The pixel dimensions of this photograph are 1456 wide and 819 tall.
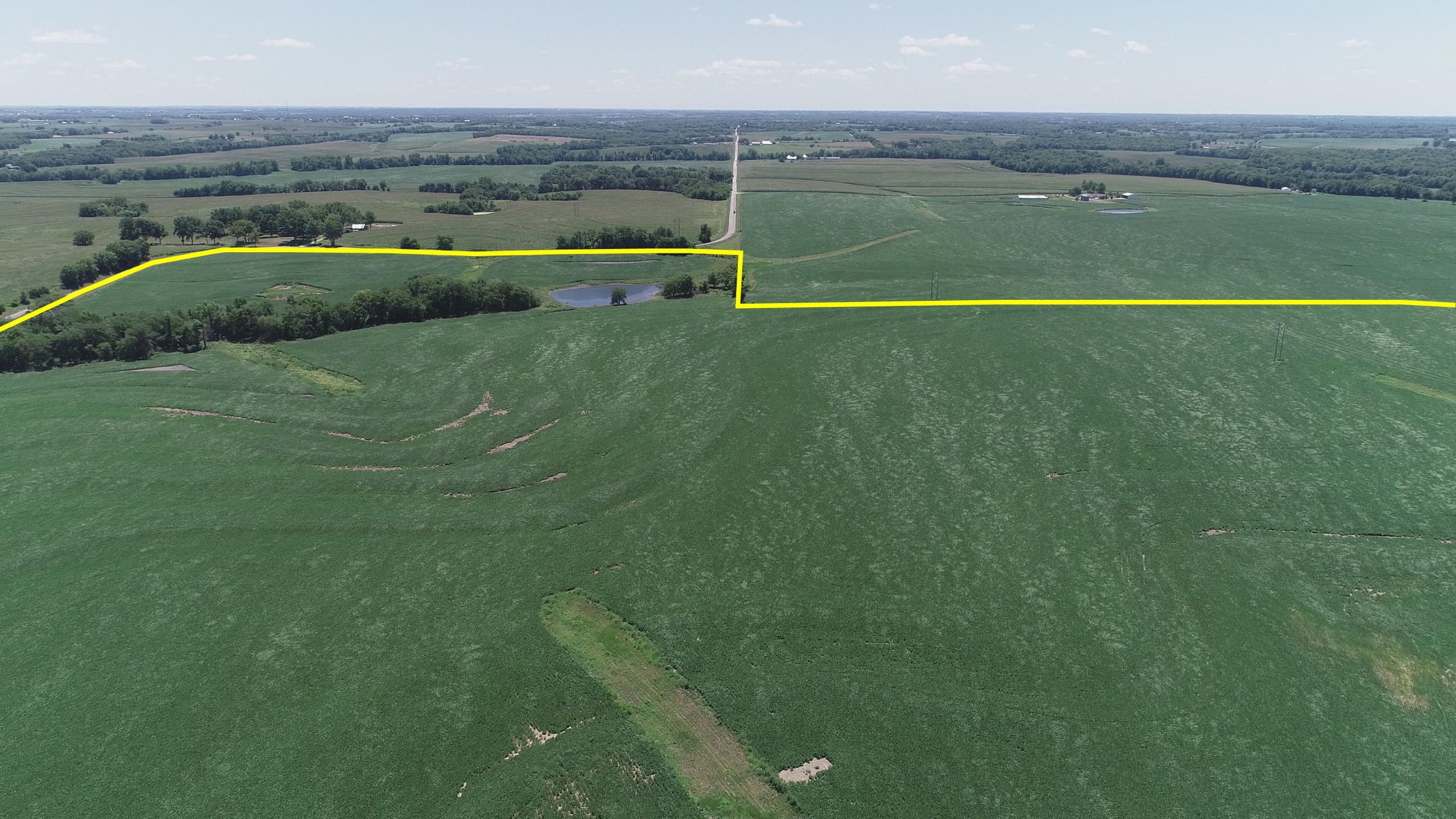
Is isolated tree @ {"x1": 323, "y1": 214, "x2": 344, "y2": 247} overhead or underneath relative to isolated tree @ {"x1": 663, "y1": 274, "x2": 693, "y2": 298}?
overhead

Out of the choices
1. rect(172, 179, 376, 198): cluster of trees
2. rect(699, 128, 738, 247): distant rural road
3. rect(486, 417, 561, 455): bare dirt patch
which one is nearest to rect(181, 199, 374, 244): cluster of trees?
rect(172, 179, 376, 198): cluster of trees

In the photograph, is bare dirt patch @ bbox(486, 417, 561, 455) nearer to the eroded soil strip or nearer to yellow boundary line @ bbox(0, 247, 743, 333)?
Result: the eroded soil strip

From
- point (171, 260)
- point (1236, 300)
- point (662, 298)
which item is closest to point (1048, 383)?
point (1236, 300)

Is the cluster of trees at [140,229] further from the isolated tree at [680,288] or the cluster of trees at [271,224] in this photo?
the isolated tree at [680,288]

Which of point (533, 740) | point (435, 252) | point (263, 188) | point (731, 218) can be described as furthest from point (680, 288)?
point (263, 188)

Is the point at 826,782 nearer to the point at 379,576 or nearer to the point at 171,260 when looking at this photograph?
the point at 379,576
